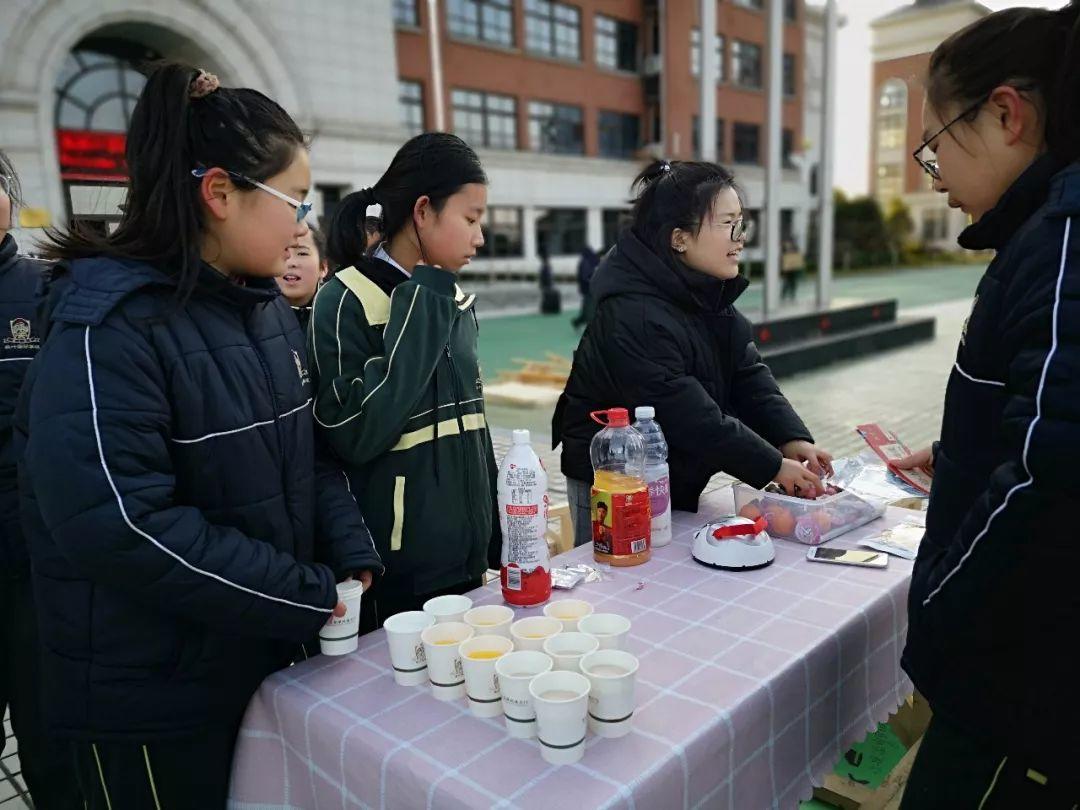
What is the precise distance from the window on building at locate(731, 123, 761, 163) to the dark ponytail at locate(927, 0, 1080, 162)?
38478 millimetres

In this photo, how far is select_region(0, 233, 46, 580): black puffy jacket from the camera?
200 centimetres

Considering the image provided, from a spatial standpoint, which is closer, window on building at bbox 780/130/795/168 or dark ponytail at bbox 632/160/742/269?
dark ponytail at bbox 632/160/742/269

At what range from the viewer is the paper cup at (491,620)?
1512mm

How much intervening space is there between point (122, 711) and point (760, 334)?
9.55m

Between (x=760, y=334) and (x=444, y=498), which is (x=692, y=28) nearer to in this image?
(x=760, y=334)

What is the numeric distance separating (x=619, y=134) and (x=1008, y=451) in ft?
110

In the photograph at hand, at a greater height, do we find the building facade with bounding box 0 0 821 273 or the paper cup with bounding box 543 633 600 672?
the building facade with bounding box 0 0 821 273

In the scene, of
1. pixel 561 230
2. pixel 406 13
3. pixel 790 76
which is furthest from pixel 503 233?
pixel 790 76

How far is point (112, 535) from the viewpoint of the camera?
4.11 feet

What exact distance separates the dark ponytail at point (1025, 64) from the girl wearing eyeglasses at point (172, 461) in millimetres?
1230

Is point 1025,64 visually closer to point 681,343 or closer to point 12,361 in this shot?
point 681,343

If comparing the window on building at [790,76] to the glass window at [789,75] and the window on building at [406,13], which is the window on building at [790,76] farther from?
the window on building at [406,13]

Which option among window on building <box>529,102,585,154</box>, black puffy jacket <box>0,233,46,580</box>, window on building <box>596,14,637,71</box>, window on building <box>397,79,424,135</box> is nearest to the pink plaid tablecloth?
black puffy jacket <box>0,233,46,580</box>

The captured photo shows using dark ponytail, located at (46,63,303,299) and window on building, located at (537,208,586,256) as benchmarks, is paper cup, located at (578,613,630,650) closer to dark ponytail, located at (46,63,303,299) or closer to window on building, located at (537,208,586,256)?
dark ponytail, located at (46,63,303,299)
